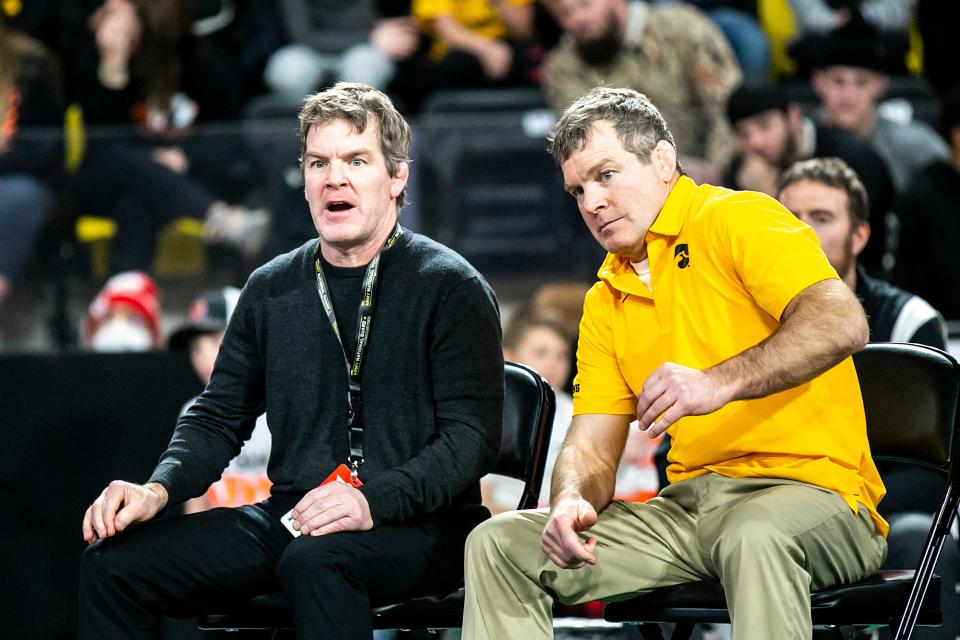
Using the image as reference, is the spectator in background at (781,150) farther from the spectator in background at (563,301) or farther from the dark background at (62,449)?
the dark background at (62,449)

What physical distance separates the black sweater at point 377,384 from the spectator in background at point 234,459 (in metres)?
1.50

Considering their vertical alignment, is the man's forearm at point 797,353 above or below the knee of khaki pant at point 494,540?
above

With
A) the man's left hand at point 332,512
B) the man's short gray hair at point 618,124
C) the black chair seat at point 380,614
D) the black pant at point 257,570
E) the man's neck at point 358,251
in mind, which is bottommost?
the black chair seat at point 380,614

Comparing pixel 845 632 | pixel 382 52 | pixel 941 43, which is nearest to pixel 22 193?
pixel 382 52

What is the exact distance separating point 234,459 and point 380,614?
2042 mm

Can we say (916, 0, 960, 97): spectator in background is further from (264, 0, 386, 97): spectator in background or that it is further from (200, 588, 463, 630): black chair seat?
(200, 588, 463, 630): black chair seat

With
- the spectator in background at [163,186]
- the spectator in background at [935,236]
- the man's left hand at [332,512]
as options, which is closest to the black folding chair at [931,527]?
the man's left hand at [332,512]

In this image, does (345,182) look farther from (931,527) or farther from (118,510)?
(931,527)

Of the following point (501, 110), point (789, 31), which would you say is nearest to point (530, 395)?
point (501, 110)

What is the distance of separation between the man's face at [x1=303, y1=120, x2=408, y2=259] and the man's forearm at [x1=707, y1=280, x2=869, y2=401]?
0.95 meters

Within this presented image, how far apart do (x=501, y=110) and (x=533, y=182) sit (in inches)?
27.4

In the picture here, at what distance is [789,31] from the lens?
695 cm

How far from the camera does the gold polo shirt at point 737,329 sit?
9.43 ft

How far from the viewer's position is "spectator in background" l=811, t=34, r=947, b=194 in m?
5.49
